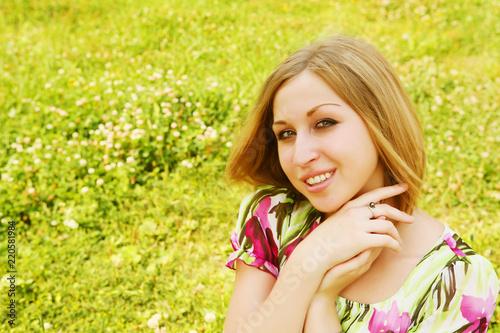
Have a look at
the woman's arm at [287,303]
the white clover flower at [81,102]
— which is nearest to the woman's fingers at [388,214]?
the woman's arm at [287,303]

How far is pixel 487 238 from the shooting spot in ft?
11.1

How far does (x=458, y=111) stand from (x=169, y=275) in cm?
335

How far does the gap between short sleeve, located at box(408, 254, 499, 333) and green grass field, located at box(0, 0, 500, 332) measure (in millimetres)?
1206

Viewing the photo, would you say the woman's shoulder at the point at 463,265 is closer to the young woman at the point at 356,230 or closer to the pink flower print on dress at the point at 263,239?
the young woman at the point at 356,230

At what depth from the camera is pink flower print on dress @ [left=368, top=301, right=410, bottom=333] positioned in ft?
5.98

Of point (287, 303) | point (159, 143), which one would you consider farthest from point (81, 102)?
point (287, 303)

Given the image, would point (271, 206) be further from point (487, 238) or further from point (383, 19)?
point (383, 19)

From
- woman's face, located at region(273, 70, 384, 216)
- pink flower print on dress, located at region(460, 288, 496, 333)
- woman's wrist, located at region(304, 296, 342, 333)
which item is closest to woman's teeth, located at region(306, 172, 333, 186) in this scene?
woman's face, located at region(273, 70, 384, 216)

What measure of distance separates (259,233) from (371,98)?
739 millimetres

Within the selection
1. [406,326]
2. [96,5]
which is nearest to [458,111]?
[406,326]

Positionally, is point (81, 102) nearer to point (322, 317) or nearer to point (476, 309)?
point (322, 317)

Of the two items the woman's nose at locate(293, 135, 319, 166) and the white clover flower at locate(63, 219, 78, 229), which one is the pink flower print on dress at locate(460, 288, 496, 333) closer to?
the woman's nose at locate(293, 135, 319, 166)

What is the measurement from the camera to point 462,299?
174cm

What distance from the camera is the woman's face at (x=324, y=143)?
1.83m
